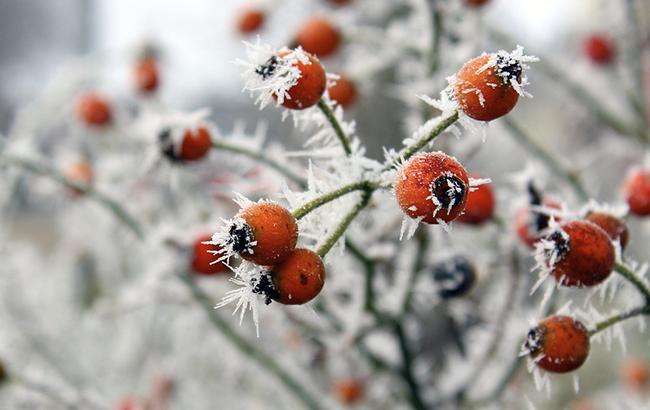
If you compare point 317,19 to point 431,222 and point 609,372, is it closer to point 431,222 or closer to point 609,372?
point 431,222

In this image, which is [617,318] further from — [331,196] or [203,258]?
[203,258]

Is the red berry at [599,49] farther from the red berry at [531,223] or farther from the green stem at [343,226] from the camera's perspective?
the green stem at [343,226]

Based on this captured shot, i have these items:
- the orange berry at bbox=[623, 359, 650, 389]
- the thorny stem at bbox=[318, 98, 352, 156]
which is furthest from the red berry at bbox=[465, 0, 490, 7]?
the orange berry at bbox=[623, 359, 650, 389]

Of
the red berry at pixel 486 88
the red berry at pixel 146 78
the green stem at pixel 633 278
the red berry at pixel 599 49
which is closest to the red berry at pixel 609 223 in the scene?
the green stem at pixel 633 278

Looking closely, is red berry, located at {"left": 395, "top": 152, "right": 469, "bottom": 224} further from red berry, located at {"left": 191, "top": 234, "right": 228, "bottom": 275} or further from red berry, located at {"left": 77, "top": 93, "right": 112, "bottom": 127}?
red berry, located at {"left": 77, "top": 93, "right": 112, "bottom": 127}

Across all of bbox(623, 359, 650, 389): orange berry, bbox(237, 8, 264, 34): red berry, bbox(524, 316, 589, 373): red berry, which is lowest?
bbox(524, 316, 589, 373): red berry

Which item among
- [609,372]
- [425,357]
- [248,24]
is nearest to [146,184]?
[248,24]
